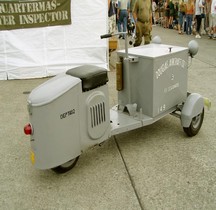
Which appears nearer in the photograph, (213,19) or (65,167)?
(65,167)

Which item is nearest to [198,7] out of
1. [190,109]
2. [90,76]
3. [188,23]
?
[188,23]

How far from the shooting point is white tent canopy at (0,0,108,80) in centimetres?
690

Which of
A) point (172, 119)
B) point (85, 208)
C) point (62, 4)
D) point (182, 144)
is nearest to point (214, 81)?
point (172, 119)

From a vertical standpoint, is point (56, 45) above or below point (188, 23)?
below

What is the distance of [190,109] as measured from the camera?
381 centimetres

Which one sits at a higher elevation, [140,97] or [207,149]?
[140,97]

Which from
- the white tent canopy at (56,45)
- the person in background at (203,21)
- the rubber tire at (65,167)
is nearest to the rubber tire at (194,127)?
the rubber tire at (65,167)

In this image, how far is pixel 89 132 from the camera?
3.08 m

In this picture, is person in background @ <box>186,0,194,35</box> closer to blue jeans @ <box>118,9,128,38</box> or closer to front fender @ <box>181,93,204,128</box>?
blue jeans @ <box>118,9,128,38</box>

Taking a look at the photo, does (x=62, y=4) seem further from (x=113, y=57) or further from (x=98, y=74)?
(x=98, y=74)

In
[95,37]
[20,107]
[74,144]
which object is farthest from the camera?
[95,37]

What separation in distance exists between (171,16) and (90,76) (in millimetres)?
16776

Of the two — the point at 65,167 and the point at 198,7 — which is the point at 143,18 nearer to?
the point at 65,167

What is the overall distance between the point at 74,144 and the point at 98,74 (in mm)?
748
